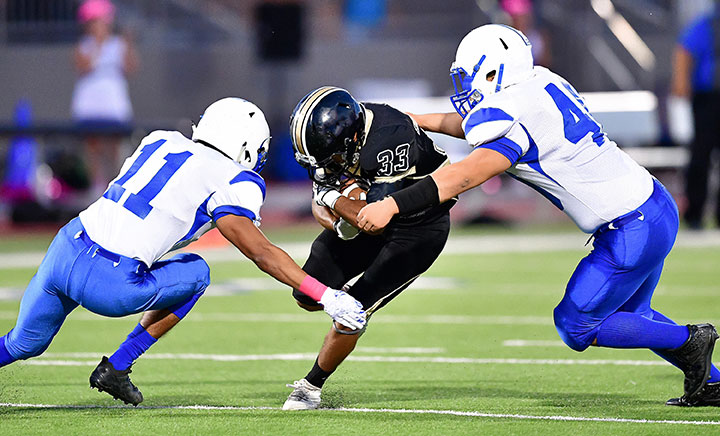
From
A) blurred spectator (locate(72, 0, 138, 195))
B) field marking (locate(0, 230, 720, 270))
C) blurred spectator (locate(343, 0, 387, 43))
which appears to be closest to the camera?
field marking (locate(0, 230, 720, 270))

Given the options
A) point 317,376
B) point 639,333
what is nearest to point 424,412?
point 317,376

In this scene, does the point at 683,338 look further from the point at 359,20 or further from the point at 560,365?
the point at 359,20

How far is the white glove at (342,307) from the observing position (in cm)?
466

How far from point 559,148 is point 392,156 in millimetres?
715

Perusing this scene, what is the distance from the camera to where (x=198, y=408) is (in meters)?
4.96

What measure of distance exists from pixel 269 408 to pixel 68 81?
15624 millimetres

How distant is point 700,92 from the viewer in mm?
12523

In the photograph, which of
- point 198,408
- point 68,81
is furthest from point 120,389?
point 68,81

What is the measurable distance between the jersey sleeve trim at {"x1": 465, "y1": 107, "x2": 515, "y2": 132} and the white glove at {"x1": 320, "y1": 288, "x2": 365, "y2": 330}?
0.83 m

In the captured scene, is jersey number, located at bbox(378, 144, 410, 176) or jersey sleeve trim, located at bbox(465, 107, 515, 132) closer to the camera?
jersey sleeve trim, located at bbox(465, 107, 515, 132)

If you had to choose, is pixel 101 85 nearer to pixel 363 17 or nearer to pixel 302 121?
pixel 363 17

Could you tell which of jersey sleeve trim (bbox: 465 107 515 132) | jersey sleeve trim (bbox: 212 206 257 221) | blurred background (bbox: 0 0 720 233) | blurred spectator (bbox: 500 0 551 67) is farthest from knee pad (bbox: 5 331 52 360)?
blurred background (bbox: 0 0 720 233)

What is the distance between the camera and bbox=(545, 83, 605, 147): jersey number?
16.0ft

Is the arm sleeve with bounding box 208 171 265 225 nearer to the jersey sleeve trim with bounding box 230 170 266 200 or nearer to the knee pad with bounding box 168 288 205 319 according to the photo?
the jersey sleeve trim with bounding box 230 170 266 200
